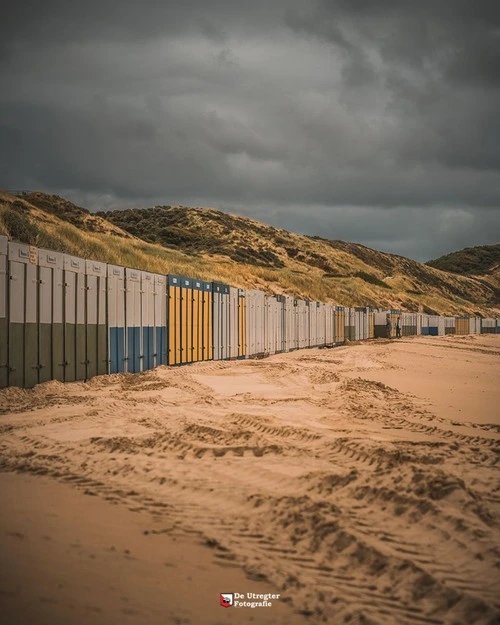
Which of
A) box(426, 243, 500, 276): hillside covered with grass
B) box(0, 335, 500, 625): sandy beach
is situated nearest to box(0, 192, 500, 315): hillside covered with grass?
box(0, 335, 500, 625): sandy beach

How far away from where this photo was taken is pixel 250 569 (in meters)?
3.52

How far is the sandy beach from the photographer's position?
122 inches

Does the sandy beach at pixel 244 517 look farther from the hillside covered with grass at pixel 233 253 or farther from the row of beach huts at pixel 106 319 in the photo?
the hillside covered with grass at pixel 233 253

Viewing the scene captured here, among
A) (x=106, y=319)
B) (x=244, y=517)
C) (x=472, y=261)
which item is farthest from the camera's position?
A: (x=472, y=261)

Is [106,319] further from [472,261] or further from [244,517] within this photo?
[472,261]

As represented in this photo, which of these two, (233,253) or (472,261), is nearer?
(233,253)

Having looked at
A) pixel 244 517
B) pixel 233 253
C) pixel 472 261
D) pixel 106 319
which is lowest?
pixel 244 517

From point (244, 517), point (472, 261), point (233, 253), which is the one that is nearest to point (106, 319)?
point (244, 517)

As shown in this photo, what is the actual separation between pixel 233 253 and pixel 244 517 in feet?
209

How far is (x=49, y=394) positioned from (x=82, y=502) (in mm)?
5938

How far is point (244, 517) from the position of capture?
429 centimetres

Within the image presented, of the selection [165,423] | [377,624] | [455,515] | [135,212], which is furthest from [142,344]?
[135,212]

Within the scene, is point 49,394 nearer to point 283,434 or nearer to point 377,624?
point 283,434

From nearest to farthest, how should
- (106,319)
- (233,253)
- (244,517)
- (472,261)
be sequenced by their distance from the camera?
1. (244,517)
2. (106,319)
3. (233,253)
4. (472,261)
